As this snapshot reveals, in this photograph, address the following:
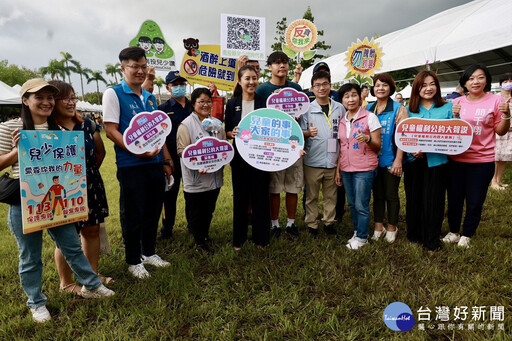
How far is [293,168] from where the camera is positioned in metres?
3.64

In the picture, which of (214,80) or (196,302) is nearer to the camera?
(196,302)

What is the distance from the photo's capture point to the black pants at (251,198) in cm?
328

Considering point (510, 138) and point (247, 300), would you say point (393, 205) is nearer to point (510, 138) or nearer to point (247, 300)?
point (247, 300)

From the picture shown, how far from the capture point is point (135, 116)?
8.63 feet

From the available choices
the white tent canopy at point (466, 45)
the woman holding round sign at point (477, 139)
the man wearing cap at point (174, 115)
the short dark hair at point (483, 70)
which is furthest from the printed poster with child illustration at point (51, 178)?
the white tent canopy at point (466, 45)

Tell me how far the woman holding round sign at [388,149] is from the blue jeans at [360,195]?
0.18 m

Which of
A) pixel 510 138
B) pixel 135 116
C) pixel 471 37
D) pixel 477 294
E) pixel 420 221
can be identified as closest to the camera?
pixel 477 294

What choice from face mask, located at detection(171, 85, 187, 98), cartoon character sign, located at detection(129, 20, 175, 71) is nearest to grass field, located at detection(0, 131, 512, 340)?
face mask, located at detection(171, 85, 187, 98)

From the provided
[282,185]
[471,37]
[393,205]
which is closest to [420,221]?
[393,205]

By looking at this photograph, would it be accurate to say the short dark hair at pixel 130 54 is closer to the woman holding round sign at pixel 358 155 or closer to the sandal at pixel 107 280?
the sandal at pixel 107 280

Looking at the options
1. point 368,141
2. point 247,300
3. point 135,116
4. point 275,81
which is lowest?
point 247,300

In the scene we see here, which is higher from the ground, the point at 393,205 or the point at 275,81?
the point at 275,81

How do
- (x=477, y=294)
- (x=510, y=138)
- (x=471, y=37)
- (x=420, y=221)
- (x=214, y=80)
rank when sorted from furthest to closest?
(x=471, y=37), (x=510, y=138), (x=214, y=80), (x=420, y=221), (x=477, y=294)

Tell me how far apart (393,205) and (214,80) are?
10.2 ft
